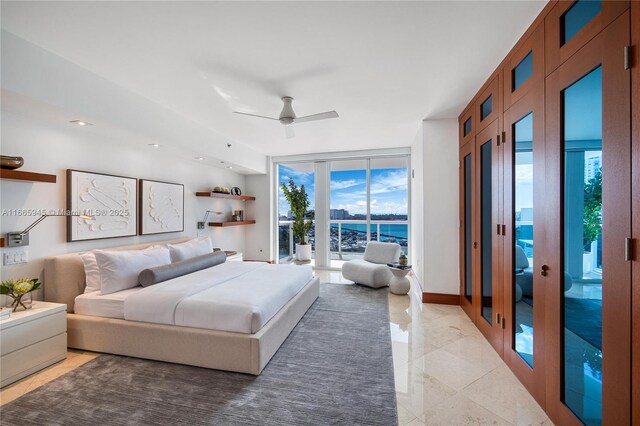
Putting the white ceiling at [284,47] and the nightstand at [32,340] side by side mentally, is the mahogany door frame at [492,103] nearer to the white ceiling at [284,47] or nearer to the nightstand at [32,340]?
the white ceiling at [284,47]

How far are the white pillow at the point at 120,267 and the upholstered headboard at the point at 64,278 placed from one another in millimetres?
250

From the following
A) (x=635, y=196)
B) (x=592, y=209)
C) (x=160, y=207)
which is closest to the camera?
(x=635, y=196)

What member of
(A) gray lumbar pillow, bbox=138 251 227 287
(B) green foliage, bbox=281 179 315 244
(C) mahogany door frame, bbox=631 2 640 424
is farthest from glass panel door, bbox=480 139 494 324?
(B) green foliage, bbox=281 179 315 244

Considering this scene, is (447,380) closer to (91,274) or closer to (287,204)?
(91,274)

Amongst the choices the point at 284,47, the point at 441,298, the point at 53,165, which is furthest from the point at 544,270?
the point at 53,165

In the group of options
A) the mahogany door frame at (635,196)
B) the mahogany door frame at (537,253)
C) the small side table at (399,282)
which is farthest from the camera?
the small side table at (399,282)

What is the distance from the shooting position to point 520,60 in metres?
2.23

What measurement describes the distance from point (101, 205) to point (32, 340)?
5.10 ft

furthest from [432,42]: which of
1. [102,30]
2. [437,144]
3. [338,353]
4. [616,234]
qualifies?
[338,353]

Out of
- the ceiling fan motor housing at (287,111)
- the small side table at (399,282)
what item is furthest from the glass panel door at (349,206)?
the ceiling fan motor housing at (287,111)

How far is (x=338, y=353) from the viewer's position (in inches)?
104

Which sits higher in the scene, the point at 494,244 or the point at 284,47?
the point at 284,47

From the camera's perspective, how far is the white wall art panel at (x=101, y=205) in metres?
2.98

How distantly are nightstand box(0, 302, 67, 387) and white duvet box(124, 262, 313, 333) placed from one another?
0.54 meters
